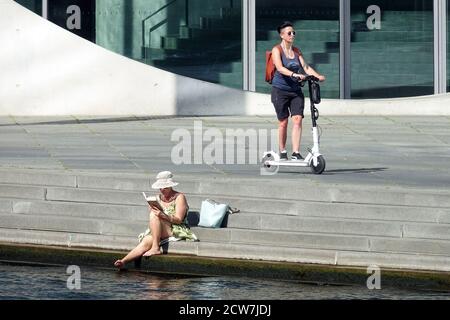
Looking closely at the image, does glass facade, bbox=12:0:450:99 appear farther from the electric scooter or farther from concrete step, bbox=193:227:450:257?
concrete step, bbox=193:227:450:257

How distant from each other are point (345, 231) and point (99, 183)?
3295 mm

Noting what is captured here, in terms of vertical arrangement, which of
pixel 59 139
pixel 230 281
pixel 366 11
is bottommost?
pixel 230 281

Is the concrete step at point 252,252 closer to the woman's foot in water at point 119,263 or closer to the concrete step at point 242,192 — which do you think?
the woman's foot in water at point 119,263

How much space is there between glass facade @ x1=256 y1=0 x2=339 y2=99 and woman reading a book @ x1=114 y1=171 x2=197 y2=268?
10.1m

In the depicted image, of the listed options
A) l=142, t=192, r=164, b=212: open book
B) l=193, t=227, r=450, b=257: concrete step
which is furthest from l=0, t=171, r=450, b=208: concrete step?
l=142, t=192, r=164, b=212: open book

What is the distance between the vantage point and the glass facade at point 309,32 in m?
27.3

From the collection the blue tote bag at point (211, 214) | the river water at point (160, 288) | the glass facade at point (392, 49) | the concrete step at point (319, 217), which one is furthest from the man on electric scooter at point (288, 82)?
the glass facade at point (392, 49)

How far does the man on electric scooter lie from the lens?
1925cm

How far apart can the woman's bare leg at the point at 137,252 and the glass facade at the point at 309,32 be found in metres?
10.6

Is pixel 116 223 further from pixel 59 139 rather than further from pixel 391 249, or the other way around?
pixel 59 139

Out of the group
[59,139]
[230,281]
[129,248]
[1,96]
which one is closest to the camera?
[230,281]

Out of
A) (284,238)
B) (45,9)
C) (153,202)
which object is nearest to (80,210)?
(153,202)

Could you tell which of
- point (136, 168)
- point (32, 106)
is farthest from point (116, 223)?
point (32, 106)

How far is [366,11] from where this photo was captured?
27375 mm
